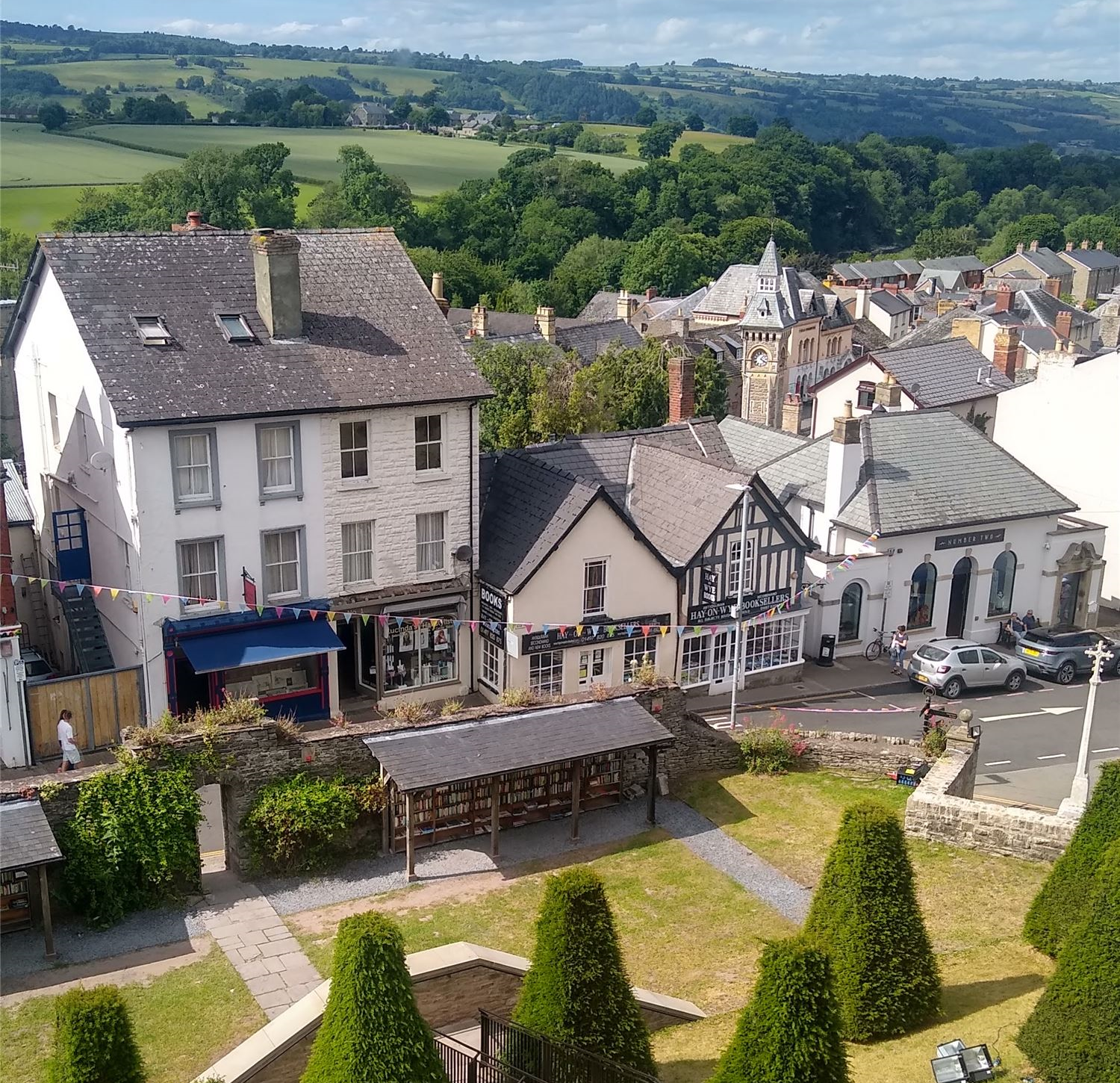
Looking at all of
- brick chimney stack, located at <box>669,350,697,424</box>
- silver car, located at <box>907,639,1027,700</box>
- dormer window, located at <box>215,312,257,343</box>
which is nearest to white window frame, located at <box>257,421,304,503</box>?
dormer window, located at <box>215,312,257,343</box>

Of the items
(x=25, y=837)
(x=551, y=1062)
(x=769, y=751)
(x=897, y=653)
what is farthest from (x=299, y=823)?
(x=897, y=653)

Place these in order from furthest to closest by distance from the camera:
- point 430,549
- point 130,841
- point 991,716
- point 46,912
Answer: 1. point 991,716
2. point 430,549
3. point 130,841
4. point 46,912

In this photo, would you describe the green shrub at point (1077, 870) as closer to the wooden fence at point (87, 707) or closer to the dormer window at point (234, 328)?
the wooden fence at point (87, 707)

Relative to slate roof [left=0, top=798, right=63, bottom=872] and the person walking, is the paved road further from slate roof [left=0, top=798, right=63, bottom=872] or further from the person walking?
slate roof [left=0, top=798, right=63, bottom=872]

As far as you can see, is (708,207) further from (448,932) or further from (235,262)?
(448,932)

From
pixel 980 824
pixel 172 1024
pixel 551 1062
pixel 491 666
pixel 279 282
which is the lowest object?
pixel 491 666

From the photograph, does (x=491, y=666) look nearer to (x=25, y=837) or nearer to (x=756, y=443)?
(x=25, y=837)

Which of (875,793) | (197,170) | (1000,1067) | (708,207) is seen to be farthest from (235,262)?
(708,207)

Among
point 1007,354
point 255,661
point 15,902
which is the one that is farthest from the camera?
point 1007,354
